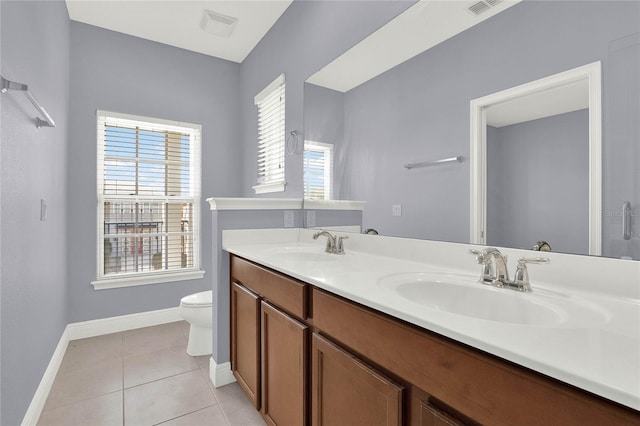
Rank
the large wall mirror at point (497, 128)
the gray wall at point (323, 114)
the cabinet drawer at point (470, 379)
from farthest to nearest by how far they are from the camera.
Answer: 1. the gray wall at point (323, 114)
2. the large wall mirror at point (497, 128)
3. the cabinet drawer at point (470, 379)

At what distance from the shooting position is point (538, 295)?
35.0 inches

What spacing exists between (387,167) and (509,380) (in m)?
1.19

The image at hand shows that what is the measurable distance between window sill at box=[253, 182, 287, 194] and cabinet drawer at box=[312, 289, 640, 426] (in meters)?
1.85

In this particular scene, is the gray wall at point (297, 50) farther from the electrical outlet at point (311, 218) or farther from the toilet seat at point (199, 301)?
the toilet seat at point (199, 301)

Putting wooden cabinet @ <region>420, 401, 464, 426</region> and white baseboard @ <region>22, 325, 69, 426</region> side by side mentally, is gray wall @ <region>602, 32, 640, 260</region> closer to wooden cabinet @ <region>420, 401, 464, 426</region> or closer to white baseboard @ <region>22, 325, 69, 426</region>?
wooden cabinet @ <region>420, 401, 464, 426</region>

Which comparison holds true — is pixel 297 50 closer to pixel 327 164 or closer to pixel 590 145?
pixel 327 164

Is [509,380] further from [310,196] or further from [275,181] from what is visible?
[275,181]

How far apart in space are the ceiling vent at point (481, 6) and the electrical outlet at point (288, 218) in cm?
158

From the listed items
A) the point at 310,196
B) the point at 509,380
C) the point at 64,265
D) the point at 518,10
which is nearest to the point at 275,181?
the point at 310,196

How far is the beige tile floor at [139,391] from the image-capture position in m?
1.70

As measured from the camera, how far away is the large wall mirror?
87cm

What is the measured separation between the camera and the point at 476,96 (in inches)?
Result: 47.5

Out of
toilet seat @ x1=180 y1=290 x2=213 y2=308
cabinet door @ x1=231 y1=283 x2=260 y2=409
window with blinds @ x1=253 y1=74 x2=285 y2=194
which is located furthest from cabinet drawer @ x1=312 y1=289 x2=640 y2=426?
window with blinds @ x1=253 y1=74 x2=285 y2=194

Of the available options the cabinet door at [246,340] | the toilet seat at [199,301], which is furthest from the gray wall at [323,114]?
the toilet seat at [199,301]
